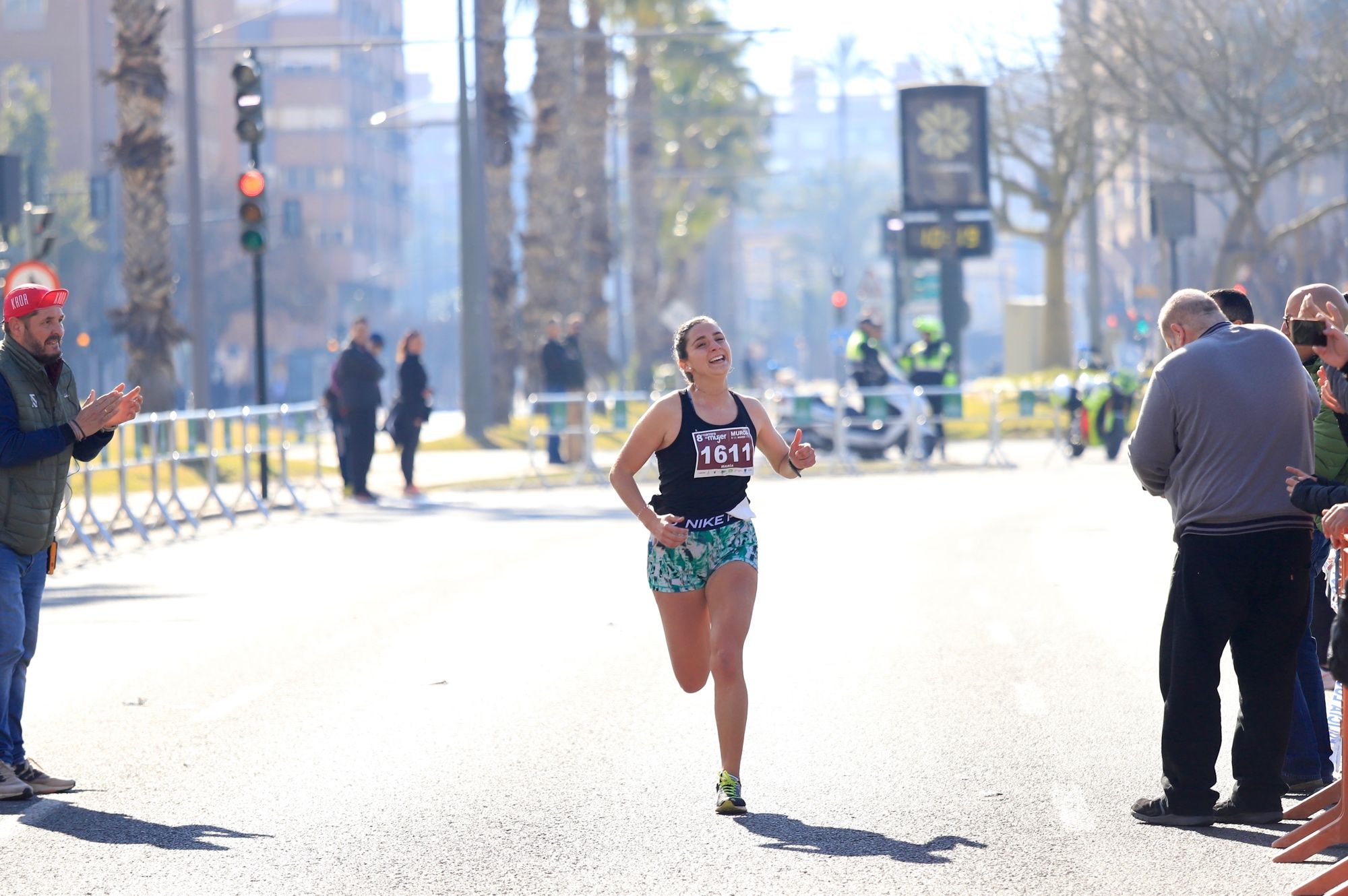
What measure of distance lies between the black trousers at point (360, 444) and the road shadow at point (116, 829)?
54.1 ft

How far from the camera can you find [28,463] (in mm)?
8211

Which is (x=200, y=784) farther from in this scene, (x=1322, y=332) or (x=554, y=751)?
(x=1322, y=332)

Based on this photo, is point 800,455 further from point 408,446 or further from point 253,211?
point 408,446

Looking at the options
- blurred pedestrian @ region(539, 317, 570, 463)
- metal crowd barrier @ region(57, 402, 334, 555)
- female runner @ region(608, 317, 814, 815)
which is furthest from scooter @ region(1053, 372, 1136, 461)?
female runner @ region(608, 317, 814, 815)

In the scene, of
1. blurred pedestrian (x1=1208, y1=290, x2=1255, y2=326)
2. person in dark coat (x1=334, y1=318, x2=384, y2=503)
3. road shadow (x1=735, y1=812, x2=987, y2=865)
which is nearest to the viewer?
road shadow (x1=735, y1=812, x2=987, y2=865)

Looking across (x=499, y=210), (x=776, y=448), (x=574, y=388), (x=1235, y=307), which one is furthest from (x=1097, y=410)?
(x=776, y=448)

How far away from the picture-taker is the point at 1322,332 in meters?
6.82

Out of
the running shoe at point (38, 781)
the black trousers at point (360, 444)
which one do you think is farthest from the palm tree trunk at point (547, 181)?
the running shoe at point (38, 781)

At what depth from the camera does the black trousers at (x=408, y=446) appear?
85.1ft

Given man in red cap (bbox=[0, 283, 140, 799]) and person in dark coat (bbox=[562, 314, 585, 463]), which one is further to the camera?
person in dark coat (bbox=[562, 314, 585, 463])

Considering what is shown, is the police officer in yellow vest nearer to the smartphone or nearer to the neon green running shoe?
the neon green running shoe

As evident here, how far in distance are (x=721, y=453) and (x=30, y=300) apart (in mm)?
2667

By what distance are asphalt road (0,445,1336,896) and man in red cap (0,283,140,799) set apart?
0.38 meters

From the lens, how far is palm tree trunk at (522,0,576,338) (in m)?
41.3
